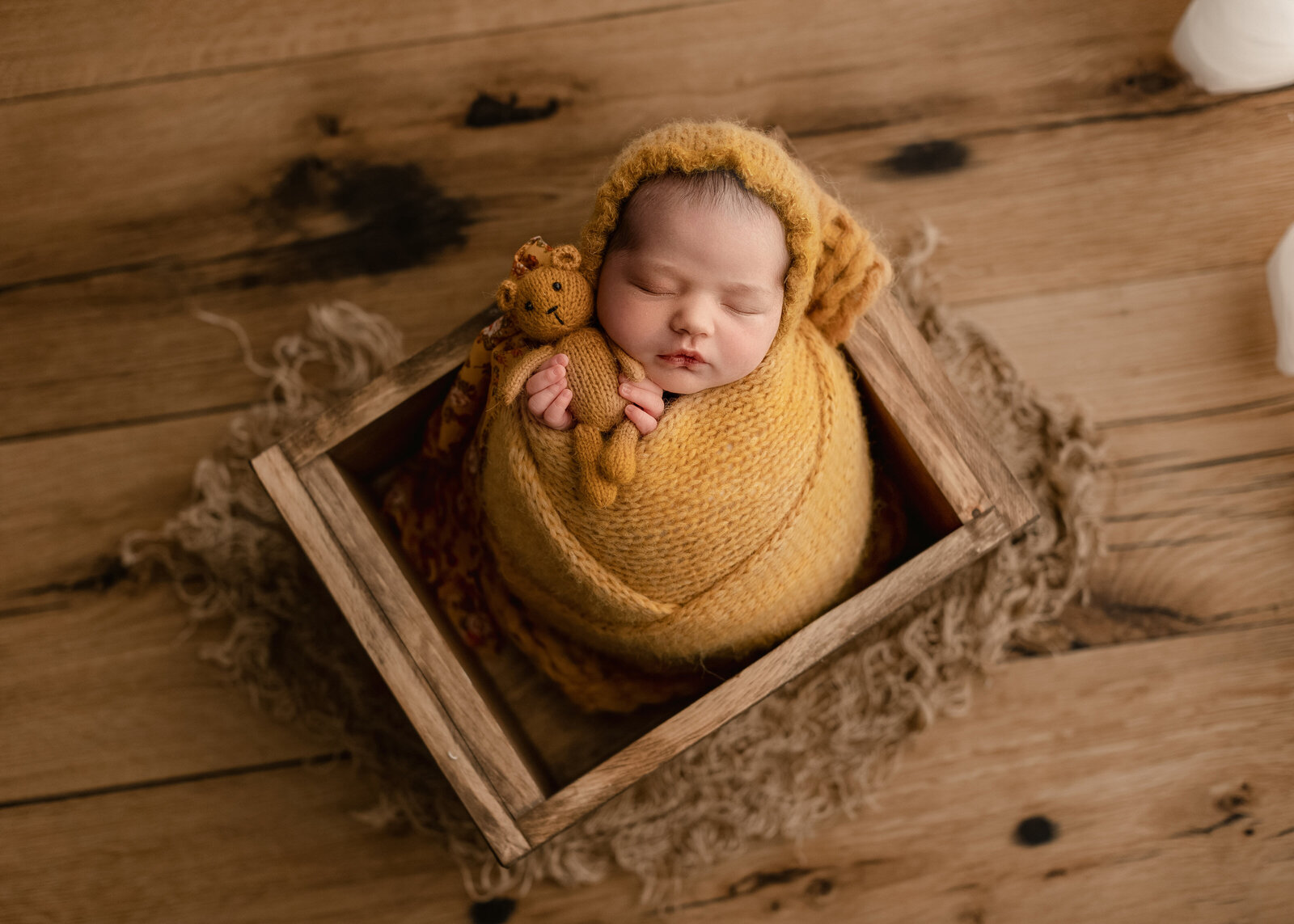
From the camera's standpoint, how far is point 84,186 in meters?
1.10

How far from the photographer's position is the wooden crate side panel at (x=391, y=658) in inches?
28.0

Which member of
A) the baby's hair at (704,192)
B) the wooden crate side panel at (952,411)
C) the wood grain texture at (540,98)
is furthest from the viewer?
the wood grain texture at (540,98)

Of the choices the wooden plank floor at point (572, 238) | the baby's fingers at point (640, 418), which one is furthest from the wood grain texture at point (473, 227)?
the baby's fingers at point (640, 418)

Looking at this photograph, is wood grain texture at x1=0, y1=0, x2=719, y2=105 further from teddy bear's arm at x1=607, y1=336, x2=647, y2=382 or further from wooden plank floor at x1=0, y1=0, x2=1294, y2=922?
teddy bear's arm at x1=607, y1=336, x2=647, y2=382

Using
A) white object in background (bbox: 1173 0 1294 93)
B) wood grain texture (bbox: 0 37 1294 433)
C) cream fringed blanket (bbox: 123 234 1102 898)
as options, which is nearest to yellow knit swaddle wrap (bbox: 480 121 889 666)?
cream fringed blanket (bbox: 123 234 1102 898)

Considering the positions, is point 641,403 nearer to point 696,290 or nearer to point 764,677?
point 696,290

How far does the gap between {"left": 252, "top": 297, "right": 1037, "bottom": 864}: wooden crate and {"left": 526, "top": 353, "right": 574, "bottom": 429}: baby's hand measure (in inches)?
5.0

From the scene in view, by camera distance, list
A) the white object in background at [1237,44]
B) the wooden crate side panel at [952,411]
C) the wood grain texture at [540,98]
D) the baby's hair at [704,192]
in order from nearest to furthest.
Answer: the baby's hair at [704,192], the wooden crate side panel at [952,411], the white object in background at [1237,44], the wood grain texture at [540,98]

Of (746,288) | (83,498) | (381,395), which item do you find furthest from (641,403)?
(83,498)

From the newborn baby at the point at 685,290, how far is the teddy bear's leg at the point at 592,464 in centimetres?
2

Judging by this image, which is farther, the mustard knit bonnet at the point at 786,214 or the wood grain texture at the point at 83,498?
the wood grain texture at the point at 83,498

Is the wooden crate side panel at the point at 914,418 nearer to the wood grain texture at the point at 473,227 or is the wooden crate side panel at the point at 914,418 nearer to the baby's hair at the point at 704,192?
the baby's hair at the point at 704,192

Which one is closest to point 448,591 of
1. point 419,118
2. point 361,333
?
point 361,333

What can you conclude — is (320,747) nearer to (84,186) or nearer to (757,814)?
(757,814)
